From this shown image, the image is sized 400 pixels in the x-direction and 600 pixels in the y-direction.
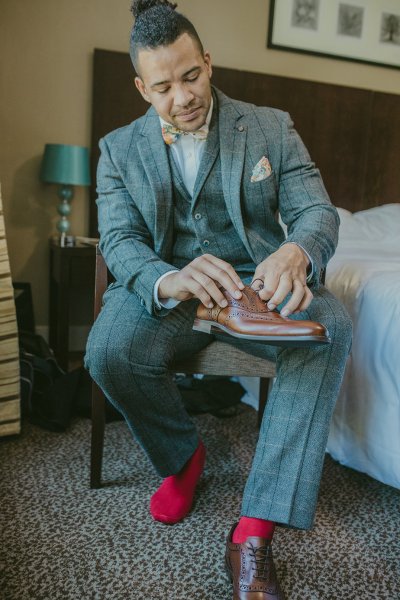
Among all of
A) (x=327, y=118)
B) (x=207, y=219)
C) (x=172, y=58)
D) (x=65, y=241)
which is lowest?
(x=65, y=241)

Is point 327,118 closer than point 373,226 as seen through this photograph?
No

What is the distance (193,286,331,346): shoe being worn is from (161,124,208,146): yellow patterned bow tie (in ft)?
1.82

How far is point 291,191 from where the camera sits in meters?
1.41

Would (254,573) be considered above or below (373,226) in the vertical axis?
below

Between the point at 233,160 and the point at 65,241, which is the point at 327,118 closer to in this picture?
the point at 65,241

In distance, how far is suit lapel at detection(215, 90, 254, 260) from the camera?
1.39 m

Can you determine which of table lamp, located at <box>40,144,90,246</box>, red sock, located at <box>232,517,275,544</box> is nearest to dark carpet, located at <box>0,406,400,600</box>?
red sock, located at <box>232,517,275,544</box>

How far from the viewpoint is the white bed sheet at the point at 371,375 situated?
144cm

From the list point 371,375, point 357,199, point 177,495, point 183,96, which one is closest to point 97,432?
point 177,495

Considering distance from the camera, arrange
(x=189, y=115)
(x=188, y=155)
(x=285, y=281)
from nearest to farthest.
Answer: (x=285, y=281), (x=189, y=115), (x=188, y=155)

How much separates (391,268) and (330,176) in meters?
1.80

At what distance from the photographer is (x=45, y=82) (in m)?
2.83

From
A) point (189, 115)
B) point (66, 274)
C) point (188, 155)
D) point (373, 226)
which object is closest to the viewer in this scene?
point (189, 115)

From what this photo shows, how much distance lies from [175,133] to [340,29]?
2450 mm
